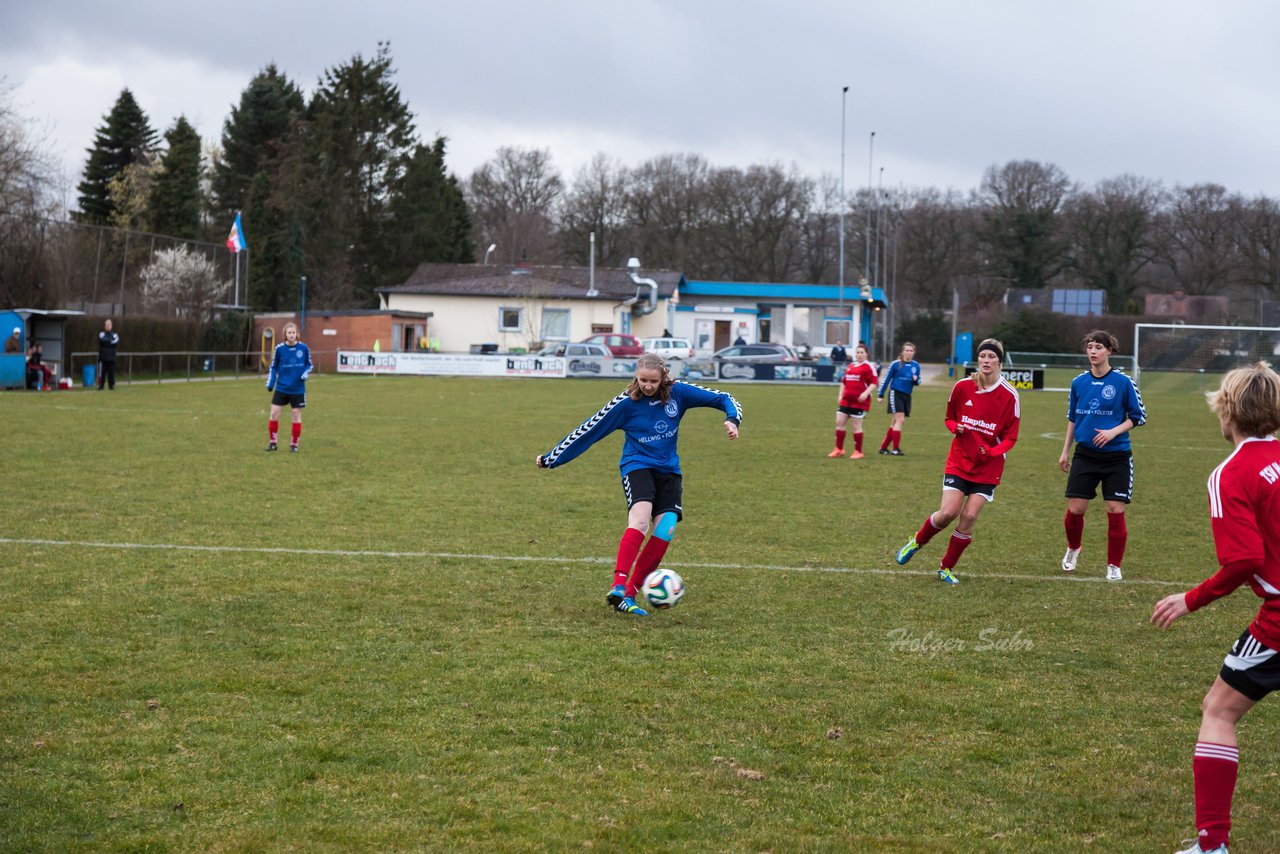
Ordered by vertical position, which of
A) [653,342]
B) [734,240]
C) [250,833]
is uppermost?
[734,240]

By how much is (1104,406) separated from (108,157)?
77.9 meters

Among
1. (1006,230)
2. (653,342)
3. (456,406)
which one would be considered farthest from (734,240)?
(456,406)

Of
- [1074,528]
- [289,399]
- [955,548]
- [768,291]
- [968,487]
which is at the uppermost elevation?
[768,291]

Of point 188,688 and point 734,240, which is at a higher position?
point 734,240

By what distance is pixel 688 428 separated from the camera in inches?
982

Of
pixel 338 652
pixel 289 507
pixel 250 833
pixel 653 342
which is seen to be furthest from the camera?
pixel 653 342

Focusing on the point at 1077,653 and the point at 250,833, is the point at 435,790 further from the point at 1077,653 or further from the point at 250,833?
the point at 1077,653

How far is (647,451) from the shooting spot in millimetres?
8328

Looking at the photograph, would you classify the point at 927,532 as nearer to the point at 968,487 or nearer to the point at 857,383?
the point at 968,487

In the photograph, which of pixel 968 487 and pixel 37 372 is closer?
pixel 968 487

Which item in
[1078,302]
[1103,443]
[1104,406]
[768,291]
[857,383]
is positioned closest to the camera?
[1103,443]

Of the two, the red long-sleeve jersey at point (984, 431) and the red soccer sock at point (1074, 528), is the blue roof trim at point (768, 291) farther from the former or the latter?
the red long-sleeve jersey at point (984, 431)

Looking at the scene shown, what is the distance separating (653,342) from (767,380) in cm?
696

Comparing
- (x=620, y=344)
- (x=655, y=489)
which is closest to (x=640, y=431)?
(x=655, y=489)
